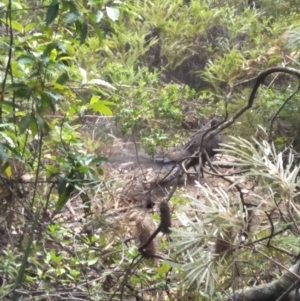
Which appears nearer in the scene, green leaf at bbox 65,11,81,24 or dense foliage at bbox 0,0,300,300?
dense foliage at bbox 0,0,300,300

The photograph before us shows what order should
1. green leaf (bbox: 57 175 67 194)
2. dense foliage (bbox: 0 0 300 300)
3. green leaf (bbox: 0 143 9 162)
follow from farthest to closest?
1. green leaf (bbox: 57 175 67 194)
2. green leaf (bbox: 0 143 9 162)
3. dense foliage (bbox: 0 0 300 300)

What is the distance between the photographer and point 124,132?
2.83 metres

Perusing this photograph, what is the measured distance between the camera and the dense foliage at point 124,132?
1015mm

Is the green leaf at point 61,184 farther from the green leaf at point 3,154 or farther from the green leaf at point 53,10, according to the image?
the green leaf at point 53,10

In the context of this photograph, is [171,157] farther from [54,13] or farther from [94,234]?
[54,13]

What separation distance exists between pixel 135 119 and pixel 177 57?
120 centimetres

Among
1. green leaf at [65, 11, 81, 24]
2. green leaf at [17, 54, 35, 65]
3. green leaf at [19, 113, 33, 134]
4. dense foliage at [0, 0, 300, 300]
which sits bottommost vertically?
dense foliage at [0, 0, 300, 300]

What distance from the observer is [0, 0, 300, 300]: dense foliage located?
3.33ft

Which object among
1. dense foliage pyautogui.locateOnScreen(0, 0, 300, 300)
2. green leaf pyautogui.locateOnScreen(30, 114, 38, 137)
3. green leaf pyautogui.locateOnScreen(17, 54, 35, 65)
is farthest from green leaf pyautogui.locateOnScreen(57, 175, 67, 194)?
green leaf pyautogui.locateOnScreen(17, 54, 35, 65)

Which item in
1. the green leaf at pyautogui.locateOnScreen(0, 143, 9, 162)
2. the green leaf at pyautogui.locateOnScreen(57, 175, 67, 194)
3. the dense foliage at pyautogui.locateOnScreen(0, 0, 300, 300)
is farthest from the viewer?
the green leaf at pyautogui.locateOnScreen(57, 175, 67, 194)

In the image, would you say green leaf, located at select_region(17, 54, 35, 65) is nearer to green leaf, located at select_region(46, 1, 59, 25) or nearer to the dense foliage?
the dense foliage

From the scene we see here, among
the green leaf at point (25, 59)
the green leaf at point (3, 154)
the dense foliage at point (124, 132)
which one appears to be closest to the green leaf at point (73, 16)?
the dense foliage at point (124, 132)

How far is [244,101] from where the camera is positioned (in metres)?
2.73

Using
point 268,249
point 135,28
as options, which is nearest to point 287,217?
point 268,249
